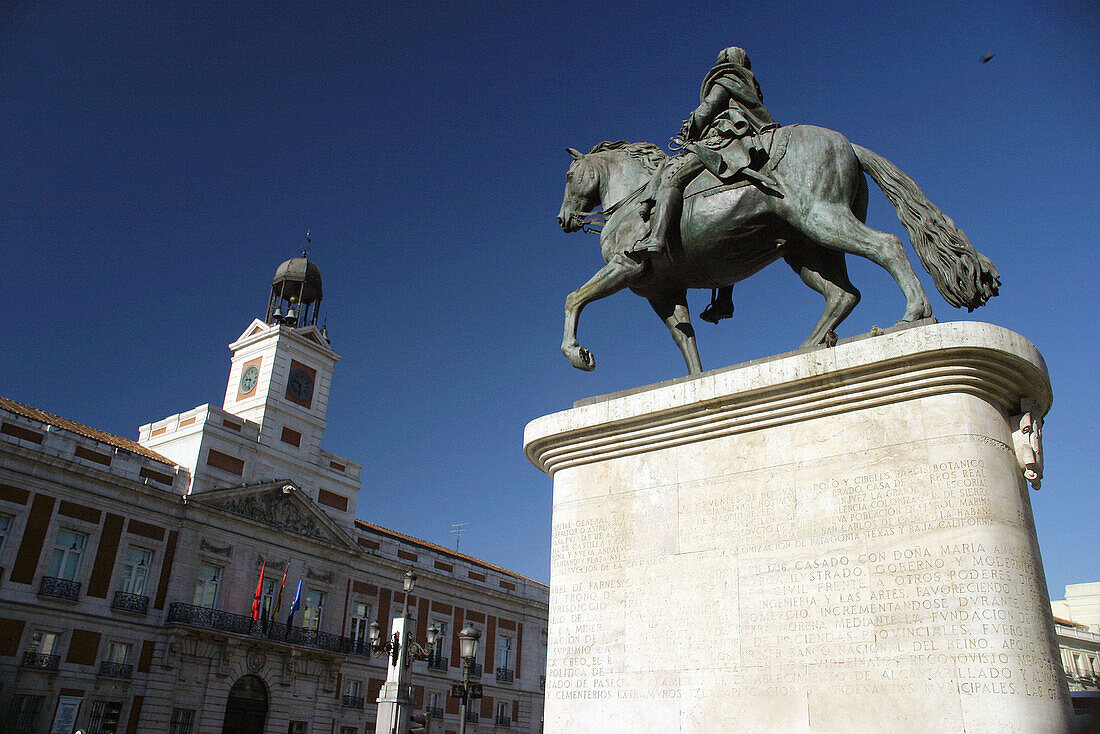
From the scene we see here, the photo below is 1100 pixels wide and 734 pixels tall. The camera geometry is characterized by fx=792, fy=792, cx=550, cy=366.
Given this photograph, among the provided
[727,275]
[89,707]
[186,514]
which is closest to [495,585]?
[186,514]

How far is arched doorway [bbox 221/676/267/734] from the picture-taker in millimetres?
28234

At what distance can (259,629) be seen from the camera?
2939cm

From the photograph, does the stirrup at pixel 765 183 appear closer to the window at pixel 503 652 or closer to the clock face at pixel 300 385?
the clock face at pixel 300 385

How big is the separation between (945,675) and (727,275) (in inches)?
113

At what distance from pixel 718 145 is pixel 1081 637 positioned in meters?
57.4

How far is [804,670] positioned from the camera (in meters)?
3.58


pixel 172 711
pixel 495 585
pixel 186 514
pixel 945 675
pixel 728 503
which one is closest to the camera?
pixel 945 675

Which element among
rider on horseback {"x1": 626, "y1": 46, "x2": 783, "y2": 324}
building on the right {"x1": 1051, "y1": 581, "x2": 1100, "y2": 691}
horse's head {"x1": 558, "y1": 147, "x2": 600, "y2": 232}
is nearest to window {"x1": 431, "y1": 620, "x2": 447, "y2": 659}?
building on the right {"x1": 1051, "y1": 581, "x2": 1100, "y2": 691}

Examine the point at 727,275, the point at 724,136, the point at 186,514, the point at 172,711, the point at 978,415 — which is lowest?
the point at 172,711

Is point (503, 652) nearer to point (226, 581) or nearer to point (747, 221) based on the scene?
point (226, 581)

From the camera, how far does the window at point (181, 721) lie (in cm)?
2608

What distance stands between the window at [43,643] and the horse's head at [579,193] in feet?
79.8

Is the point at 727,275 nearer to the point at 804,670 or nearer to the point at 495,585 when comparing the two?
the point at 804,670

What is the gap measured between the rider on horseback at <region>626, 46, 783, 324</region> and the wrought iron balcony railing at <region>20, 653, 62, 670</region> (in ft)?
81.7
